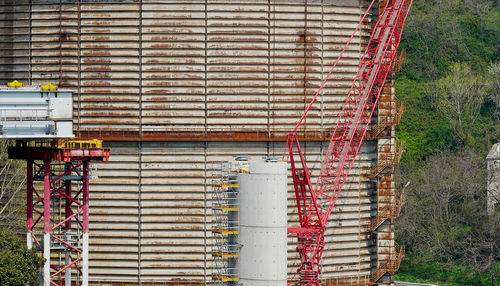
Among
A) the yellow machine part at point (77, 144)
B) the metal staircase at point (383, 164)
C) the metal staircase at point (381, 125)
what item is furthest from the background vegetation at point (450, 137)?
the yellow machine part at point (77, 144)

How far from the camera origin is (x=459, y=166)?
9325 centimetres

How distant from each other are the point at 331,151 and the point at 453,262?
30598mm

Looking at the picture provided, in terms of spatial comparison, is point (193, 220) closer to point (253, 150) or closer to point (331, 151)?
point (253, 150)

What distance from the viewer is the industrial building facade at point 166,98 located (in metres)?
56.0

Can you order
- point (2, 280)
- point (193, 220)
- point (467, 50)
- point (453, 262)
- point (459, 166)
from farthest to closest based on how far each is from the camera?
point (467, 50), point (459, 166), point (453, 262), point (193, 220), point (2, 280)

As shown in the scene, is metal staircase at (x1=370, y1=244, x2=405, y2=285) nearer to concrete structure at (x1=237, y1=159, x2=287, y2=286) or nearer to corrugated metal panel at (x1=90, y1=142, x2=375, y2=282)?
corrugated metal panel at (x1=90, y1=142, x2=375, y2=282)

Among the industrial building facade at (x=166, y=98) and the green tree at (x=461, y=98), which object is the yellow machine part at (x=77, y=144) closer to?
the industrial building facade at (x=166, y=98)

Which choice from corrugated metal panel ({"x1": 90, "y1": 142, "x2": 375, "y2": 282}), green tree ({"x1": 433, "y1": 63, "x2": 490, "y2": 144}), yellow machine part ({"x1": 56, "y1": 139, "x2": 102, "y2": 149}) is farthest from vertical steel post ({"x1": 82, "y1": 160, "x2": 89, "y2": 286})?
green tree ({"x1": 433, "y1": 63, "x2": 490, "y2": 144})

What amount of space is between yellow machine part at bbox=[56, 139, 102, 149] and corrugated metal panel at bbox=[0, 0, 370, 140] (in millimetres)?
6652

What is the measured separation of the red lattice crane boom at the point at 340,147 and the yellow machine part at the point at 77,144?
11.4 meters

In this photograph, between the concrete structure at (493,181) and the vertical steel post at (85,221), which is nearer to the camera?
the vertical steel post at (85,221)

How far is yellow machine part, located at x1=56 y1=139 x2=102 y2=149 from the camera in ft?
161

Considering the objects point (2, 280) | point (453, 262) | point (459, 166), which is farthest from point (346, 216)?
point (459, 166)

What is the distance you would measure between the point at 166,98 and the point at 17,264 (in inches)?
508
